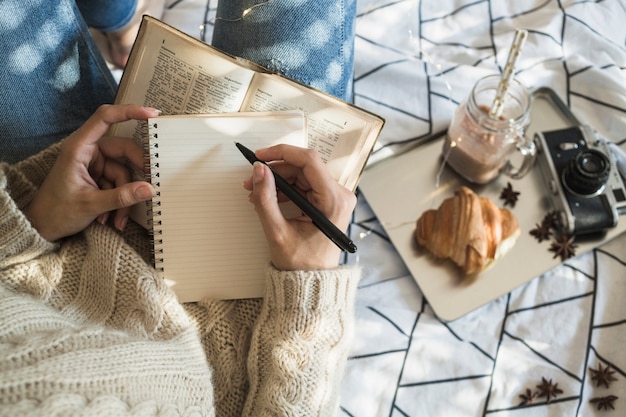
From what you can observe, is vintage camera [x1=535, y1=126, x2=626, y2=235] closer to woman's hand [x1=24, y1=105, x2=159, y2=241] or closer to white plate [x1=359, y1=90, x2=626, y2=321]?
white plate [x1=359, y1=90, x2=626, y2=321]

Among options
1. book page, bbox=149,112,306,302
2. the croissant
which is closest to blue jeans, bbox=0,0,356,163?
book page, bbox=149,112,306,302

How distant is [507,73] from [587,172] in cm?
22

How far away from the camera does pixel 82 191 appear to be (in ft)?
2.13

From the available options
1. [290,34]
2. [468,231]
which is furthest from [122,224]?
[468,231]

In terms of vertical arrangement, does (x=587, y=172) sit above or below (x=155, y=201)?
below

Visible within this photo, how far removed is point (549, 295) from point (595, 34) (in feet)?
1.67

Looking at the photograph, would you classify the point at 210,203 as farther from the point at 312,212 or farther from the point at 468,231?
the point at 468,231


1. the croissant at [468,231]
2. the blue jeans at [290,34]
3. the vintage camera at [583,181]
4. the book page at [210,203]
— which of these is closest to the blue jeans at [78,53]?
the blue jeans at [290,34]

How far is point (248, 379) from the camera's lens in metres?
0.69

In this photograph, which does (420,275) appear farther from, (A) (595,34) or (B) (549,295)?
(A) (595,34)

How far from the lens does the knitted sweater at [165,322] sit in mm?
566

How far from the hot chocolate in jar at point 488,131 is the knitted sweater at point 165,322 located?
338mm

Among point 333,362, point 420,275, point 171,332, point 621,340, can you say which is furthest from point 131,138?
Result: point 621,340

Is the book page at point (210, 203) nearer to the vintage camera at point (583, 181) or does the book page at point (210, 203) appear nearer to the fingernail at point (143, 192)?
the fingernail at point (143, 192)
